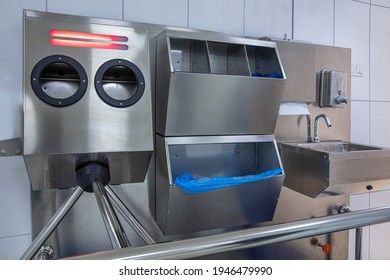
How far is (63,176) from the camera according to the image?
3.29 ft

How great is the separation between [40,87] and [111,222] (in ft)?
1.67

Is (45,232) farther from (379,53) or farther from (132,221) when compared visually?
(379,53)

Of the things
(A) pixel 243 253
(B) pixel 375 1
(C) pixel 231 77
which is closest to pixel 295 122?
(C) pixel 231 77

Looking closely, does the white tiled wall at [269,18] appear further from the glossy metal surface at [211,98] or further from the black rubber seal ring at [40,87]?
the black rubber seal ring at [40,87]

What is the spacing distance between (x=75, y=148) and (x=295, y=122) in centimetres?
126

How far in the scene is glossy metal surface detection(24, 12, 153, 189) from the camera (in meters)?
0.89

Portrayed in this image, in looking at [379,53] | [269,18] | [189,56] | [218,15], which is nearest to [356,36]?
[379,53]

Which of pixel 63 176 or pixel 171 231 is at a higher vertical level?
pixel 63 176

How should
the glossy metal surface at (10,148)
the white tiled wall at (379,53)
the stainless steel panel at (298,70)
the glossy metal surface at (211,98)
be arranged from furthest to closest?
the white tiled wall at (379,53) → the stainless steel panel at (298,70) → the glossy metal surface at (211,98) → the glossy metal surface at (10,148)

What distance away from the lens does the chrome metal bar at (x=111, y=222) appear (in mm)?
696

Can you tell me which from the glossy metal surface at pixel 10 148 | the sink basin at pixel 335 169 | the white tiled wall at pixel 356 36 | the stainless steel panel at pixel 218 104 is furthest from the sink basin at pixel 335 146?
the glossy metal surface at pixel 10 148

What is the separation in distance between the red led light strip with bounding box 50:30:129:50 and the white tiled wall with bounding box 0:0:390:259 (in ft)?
1.21

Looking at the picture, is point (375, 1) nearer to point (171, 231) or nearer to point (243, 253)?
point (243, 253)

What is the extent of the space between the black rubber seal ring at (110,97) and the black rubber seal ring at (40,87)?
0.05 m
